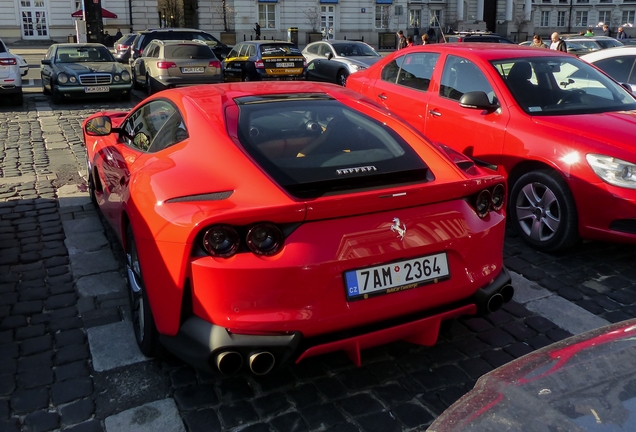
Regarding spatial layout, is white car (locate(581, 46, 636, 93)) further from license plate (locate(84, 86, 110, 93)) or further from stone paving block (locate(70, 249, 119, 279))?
license plate (locate(84, 86, 110, 93))

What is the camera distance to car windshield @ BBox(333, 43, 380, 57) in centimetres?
2002

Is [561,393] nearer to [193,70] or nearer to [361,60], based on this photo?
[193,70]

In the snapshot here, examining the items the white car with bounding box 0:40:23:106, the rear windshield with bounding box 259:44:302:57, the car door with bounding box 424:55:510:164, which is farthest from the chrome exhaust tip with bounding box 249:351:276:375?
the rear windshield with bounding box 259:44:302:57

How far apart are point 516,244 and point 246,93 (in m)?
2.89

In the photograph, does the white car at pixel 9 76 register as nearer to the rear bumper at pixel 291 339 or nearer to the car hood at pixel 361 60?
the car hood at pixel 361 60

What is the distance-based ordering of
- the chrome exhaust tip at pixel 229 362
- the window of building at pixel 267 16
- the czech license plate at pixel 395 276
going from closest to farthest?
the chrome exhaust tip at pixel 229 362
the czech license plate at pixel 395 276
the window of building at pixel 267 16

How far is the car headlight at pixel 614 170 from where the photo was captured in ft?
15.7

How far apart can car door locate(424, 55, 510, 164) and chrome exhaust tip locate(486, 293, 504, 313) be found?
2.57 meters

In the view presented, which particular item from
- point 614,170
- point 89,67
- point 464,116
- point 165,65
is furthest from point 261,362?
point 165,65

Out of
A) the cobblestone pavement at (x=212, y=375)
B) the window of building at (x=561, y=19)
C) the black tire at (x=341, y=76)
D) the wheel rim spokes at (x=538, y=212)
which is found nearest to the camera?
the cobblestone pavement at (x=212, y=375)

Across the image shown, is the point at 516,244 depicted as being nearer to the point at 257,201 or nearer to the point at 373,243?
the point at 373,243

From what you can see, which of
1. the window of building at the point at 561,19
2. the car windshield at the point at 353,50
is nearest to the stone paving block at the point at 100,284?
the car windshield at the point at 353,50

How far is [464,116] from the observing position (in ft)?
20.3

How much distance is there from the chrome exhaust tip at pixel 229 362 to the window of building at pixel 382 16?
5264 centimetres
